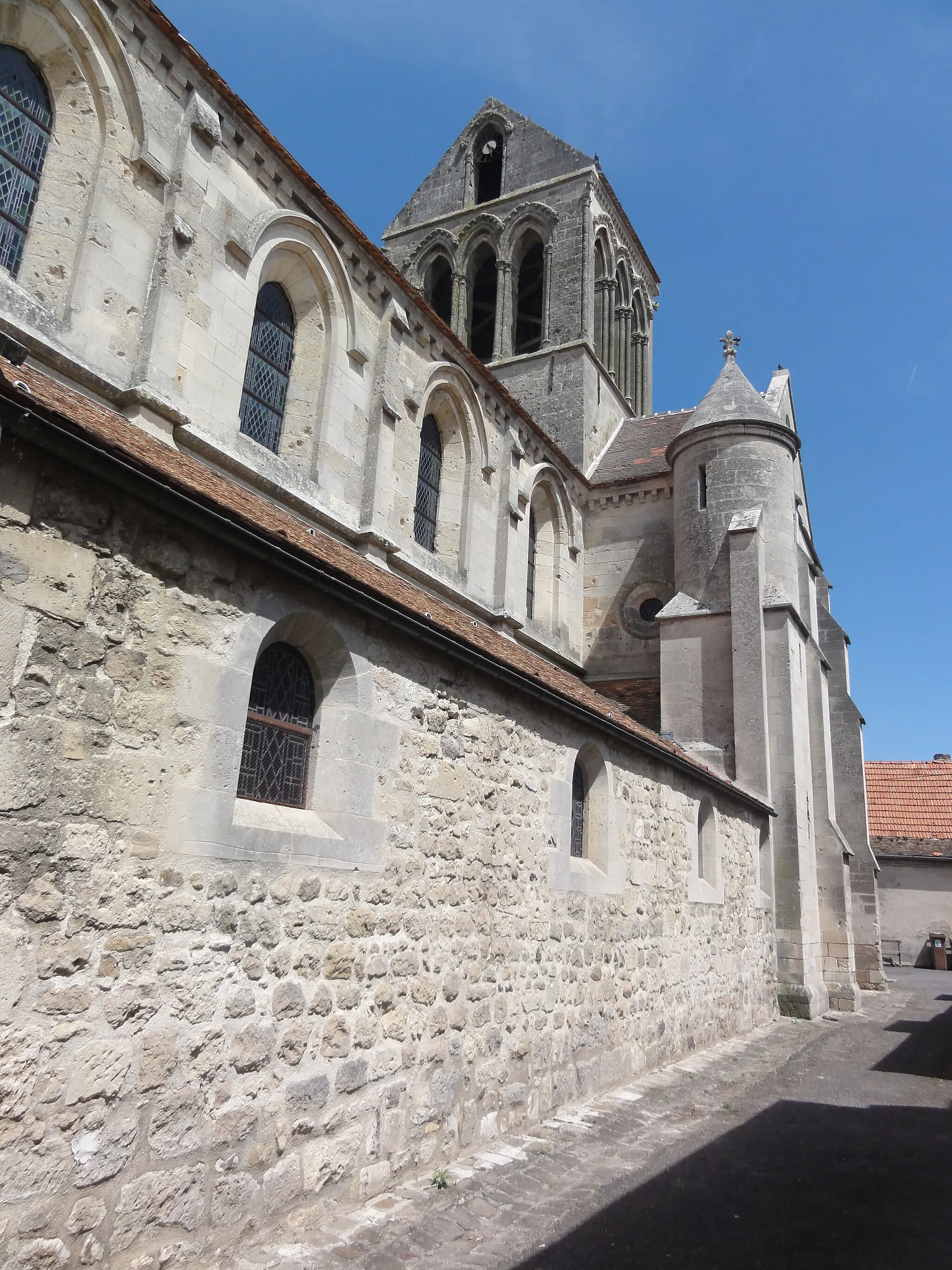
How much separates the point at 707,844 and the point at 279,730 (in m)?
7.35

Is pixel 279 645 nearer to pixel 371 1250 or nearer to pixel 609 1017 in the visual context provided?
pixel 371 1250

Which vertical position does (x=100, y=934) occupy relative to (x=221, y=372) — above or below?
below

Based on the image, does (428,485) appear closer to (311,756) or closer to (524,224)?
(311,756)

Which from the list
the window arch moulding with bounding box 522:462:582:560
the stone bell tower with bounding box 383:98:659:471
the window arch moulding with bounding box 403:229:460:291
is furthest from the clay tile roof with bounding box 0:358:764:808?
the window arch moulding with bounding box 403:229:460:291

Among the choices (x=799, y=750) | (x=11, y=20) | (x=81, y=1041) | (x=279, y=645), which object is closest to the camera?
(x=81, y=1041)

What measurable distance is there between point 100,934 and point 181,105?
8.27 meters

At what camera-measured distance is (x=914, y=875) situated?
24.4 meters

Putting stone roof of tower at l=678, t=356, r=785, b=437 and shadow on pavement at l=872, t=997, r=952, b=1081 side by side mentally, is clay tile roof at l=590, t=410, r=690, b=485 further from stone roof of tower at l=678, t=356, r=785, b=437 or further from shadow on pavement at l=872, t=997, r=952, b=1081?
shadow on pavement at l=872, t=997, r=952, b=1081

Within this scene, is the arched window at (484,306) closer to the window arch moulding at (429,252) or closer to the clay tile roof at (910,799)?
the window arch moulding at (429,252)

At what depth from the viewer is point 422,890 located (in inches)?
207

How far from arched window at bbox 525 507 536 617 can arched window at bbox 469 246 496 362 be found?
7.99 meters

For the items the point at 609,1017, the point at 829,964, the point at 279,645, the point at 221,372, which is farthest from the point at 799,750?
the point at 279,645

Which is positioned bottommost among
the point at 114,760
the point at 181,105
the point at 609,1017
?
the point at 609,1017

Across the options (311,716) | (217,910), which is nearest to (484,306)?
(311,716)
